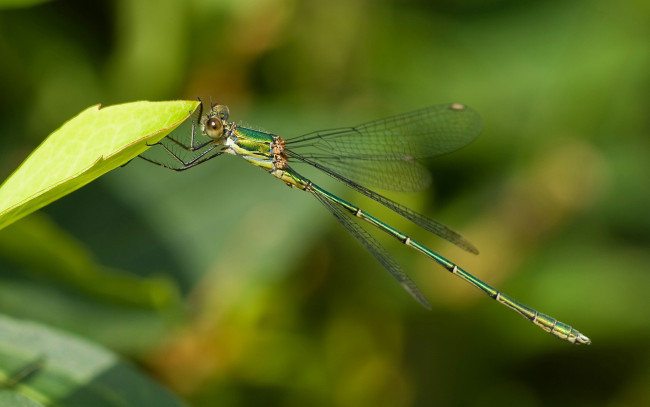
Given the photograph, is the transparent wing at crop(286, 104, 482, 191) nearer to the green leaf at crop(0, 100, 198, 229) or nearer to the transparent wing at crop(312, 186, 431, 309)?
the transparent wing at crop(312, 186, 431, 309)

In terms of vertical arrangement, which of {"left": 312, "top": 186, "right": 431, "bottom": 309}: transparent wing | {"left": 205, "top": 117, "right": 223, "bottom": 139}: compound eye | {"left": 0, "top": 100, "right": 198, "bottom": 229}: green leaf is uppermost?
{"left": 205, "top": 117, "right": 223, "bottom": 139}: compound eye

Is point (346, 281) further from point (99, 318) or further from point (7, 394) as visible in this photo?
point (7, 394)

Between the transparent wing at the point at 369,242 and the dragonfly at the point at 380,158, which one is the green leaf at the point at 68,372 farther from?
the transparent wing at the point at 369,242

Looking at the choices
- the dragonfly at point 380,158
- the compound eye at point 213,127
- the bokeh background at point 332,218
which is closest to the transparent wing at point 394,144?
the dragonfly at point 380,158

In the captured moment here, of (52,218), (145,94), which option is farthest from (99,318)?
(145,94)

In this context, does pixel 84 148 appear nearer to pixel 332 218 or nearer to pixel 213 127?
pixel 213 127

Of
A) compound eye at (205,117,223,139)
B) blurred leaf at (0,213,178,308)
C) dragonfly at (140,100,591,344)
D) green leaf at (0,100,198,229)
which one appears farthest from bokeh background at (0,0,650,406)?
green leaf at (0,100,198,229)

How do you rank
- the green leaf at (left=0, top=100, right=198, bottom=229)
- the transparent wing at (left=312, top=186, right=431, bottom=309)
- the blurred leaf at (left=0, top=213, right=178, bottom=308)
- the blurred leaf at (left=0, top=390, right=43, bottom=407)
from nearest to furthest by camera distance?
the green leaf at (left=0, top=100, right=198, bottom=229)
the blurred leaf at (left=0, top=390, right=43, bottom=407)
the blurred leaf at (left=0, top=213, right=178, bottom=308)
the transparent wing at (left=312, top=186, right=431, bottom=309)

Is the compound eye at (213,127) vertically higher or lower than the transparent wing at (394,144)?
lower
